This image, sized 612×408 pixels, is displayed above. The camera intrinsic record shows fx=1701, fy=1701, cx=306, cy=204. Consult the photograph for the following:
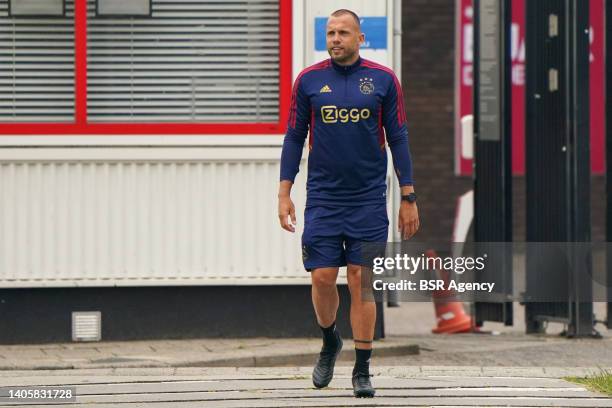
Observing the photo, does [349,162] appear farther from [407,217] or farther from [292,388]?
[292,388]

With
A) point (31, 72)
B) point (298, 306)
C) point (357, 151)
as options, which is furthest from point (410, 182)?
point (31, 72)

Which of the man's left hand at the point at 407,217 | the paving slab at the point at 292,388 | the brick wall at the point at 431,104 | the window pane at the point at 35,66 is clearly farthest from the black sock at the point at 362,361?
the brick wall at the point at 431,104

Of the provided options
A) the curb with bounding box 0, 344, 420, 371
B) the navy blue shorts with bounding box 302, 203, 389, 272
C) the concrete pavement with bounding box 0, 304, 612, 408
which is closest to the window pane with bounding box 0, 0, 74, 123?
the concrete pavement with bounding box 0, 304, 612, 408

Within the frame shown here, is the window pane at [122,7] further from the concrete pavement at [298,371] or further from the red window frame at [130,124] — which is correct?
the concrete pavement at [298,371]

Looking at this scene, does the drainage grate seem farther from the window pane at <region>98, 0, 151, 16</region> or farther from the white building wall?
the window pane at <region>98, 0, 151, 16</region>

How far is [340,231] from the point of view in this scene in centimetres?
825

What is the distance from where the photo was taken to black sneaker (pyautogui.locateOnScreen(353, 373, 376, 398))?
26.6 feet

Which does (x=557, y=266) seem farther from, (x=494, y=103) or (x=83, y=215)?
(x=83, y=215)

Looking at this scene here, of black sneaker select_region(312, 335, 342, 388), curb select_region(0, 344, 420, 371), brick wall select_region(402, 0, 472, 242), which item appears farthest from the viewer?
brick wall select_region(402, 0, 472, 242)

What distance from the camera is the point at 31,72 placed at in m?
11.2

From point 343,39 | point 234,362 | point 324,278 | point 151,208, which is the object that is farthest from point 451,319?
point 343,39

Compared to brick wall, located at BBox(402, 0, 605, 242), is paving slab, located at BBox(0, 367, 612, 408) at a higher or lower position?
lower

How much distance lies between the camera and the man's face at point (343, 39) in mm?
8117

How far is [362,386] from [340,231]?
0.75 metres
